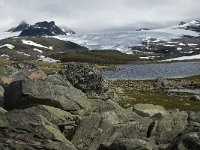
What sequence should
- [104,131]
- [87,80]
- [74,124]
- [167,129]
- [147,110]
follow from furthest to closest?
[87,80] → [147,110] → [74,124] → [167,129] → [104,131]

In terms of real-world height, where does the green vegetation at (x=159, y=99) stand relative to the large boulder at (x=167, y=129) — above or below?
below

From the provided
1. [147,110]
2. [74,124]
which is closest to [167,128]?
[74,124]

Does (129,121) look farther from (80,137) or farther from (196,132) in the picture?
(196,132)

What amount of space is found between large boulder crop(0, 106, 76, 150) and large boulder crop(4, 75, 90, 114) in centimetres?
520

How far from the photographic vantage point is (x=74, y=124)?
3047 cm

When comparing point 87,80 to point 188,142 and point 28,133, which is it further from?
point 188,142

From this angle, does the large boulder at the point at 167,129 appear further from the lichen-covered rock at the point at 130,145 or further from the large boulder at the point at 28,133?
the large boulder at the point at 28,133

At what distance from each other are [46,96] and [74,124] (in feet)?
10.2

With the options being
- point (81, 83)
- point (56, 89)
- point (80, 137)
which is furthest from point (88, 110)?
point (81, 83)

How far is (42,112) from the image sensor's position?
94.5ft

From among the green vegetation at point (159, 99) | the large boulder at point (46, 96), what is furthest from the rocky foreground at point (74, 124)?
the green vegetation at point (159, 99)

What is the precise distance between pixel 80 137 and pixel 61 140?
11.5 feet

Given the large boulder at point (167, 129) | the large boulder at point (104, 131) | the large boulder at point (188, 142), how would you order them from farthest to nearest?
1. the large boulder at point (167, 129)
2. the large boulder at point (104, 131)
3. the large boulder at point (188, 142)

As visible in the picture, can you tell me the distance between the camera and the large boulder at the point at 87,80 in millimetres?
58000
